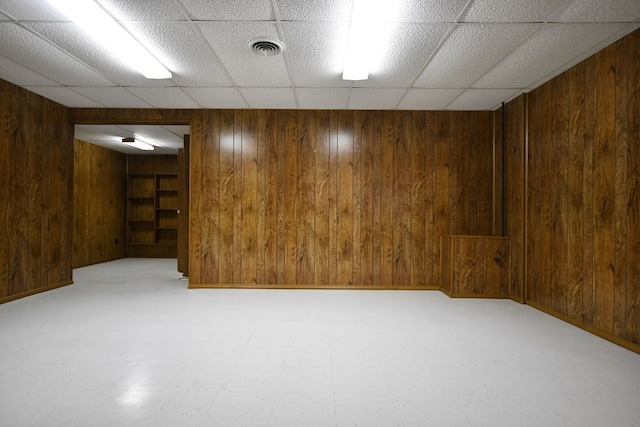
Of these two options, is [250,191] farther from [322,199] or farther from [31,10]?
[31,10]

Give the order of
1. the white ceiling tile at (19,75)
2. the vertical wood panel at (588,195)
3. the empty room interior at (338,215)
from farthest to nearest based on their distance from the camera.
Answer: the white ceiling tile at (19,75)
the vertical wood panel at (588,195)
the empty room interior at (338,215)

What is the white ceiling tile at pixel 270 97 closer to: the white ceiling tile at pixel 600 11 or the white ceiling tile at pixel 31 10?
the white ceiling tile at pixel 31 10

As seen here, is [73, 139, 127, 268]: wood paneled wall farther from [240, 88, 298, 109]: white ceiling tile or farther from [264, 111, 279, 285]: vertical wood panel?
[240, 88, 298, 109]: white ceiling tile

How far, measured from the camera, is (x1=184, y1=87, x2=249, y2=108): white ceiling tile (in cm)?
385

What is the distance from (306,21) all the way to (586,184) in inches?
118

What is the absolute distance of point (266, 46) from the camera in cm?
282

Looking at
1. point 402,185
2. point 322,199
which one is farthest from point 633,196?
point 322,199

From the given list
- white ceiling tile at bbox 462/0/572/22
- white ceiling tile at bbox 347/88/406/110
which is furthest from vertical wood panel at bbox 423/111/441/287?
white ceiling tile at bbox 462/0/572/22

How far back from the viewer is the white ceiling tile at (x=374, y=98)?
3.86 m

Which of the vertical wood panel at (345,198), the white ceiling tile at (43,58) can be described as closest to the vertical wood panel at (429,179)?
the vertical wood panel at (345,198)

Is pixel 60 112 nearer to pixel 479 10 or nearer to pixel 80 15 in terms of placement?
pixel 80 15

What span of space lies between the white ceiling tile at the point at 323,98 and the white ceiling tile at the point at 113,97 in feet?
7.17

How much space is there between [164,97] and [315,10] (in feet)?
8.75

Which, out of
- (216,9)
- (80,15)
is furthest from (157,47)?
(216,9)
